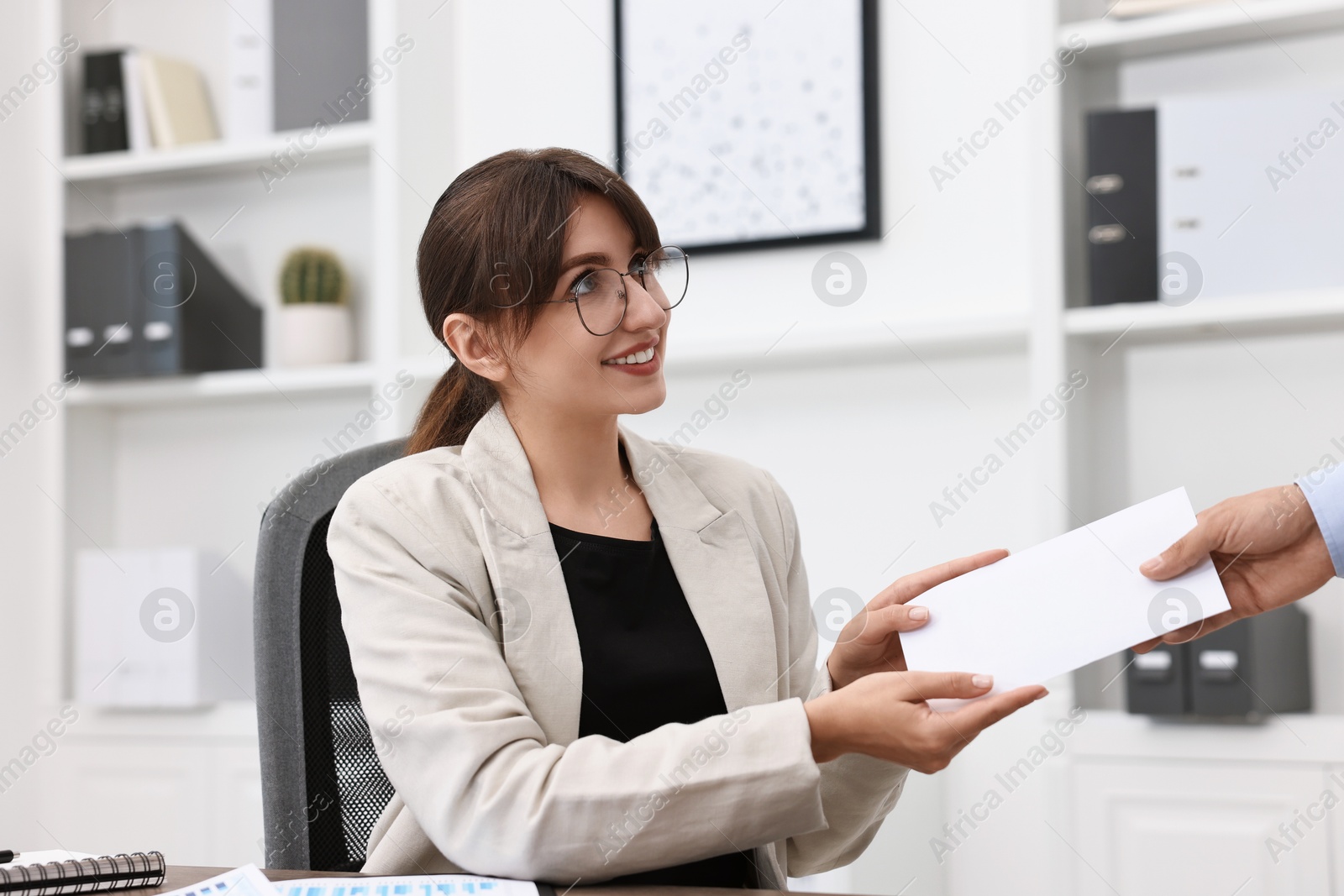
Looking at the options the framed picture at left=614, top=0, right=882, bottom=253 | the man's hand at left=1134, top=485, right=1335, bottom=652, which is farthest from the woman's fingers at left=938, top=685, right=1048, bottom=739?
the framed picture at left=614, top=0, right=882, bottom=253

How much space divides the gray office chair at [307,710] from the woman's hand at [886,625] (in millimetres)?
500

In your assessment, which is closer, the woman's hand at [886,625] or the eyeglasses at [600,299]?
the woman's hand at [886,625]

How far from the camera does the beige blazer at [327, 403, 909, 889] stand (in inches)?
38.4

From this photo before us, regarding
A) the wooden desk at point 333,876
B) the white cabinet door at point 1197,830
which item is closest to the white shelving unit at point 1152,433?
the white cabinet door at point 1197,830

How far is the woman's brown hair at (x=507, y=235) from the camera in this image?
4.43ft

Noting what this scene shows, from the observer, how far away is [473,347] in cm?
143

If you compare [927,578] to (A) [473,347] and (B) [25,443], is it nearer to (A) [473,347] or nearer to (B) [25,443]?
(A) [473,347]

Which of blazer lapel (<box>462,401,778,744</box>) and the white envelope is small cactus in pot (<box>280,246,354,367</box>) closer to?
blazer lapel (<box>462,401,778,744</box>)

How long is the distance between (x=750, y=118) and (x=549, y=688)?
1.61m

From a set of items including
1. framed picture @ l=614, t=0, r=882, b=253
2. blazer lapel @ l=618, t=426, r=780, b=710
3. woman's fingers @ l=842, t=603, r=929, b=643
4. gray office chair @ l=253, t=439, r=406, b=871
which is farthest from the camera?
framed picture @ l=614, t=0, r=882, b=253

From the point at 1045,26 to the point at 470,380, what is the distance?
1.31m

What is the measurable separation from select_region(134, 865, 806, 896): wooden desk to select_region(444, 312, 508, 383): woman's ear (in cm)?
62

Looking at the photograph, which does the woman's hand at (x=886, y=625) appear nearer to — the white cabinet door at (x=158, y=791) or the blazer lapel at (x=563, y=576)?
the blazer lapel at (x=563, y=576)

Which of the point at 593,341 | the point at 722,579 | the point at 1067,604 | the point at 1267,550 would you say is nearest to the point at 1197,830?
the point at 1267,550
